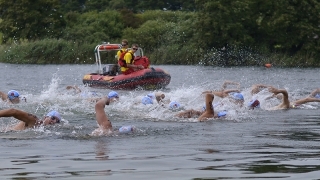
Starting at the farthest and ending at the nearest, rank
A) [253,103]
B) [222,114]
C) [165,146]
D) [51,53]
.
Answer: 1. [51,53]
2. [253,103]
3. [222,114]
4. [165,146]

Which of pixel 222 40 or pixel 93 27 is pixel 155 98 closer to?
pixel 222 40

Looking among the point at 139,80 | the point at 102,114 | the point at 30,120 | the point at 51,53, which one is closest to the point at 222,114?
the point at 102,114

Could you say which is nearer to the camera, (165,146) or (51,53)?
(165,146)

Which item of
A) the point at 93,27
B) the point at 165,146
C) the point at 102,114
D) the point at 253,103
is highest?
the point at 93,27

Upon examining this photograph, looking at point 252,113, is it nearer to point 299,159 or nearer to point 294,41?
point 299,159

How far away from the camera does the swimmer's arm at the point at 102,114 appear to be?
1230cm

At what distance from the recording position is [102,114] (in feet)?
41.4

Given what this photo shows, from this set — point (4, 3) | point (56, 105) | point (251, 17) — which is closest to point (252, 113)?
point (56, 105)

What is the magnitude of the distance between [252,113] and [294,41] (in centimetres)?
3686

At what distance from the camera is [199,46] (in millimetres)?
55812

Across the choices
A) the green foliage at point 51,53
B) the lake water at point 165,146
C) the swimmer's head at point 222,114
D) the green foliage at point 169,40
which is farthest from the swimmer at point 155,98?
the green foliage at point 51,53

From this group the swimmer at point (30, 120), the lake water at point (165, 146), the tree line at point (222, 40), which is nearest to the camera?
the lake water at point (165, 146)

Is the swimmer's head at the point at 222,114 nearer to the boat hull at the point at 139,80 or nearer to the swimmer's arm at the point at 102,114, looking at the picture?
the swimmer's arm at the point at 102,114

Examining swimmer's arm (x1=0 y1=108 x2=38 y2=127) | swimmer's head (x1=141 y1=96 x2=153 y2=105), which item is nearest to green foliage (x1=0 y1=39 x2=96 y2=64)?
swimmer's head (x1=141 y1=96 x2=153 y2=105)
